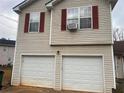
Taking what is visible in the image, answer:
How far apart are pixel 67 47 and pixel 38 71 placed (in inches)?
112

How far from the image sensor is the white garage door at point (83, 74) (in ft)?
35.1

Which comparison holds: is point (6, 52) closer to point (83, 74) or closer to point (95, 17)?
point (83, 74)

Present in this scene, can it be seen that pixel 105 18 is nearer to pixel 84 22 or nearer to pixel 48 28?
pixel 84 22

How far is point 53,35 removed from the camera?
11.9 meters

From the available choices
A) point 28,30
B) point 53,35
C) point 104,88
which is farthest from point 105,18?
point 28,30

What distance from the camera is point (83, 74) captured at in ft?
36.3

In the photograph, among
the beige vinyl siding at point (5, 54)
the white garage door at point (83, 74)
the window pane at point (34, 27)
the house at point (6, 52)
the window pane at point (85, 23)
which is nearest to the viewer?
the white garage door at point (83, 74)

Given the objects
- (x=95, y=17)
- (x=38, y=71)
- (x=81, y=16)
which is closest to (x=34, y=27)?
(x=38, y=71)

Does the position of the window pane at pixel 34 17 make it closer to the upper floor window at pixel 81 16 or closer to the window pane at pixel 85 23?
the upper floor window at pixel 81 16

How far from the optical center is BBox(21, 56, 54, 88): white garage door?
1168 centimetres

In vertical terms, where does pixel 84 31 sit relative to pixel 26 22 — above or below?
below

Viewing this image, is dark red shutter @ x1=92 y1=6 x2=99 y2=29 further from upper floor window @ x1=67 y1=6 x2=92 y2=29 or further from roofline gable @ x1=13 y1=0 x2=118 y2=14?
roofline gable @ x1=13 y1=0 x2=118 y2=14

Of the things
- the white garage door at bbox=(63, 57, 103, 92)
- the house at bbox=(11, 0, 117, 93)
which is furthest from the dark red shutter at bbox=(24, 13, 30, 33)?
the white garage door at bbox=(63, 57, 103, 92)

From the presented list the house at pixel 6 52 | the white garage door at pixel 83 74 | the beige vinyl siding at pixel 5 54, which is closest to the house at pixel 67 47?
the white garage door at pixel 83 74
